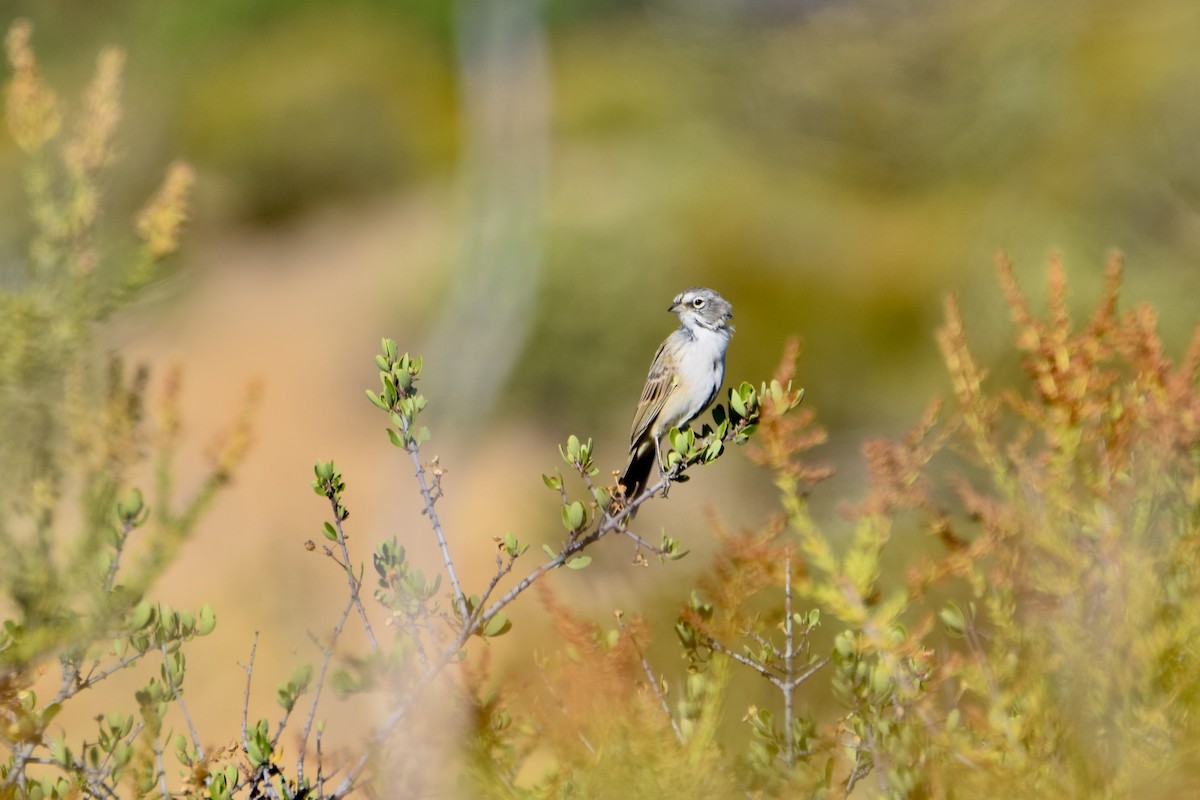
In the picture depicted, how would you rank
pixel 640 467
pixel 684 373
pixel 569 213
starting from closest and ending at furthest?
pixel 684 373 → pixel 640 467 → pixel 569 213

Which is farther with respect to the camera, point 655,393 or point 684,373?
point 655,393

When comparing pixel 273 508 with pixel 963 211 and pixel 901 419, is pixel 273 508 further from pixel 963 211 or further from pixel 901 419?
pixel 963 211

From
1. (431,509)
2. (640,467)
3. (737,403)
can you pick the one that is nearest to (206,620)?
(431,509)

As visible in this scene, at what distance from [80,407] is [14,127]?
42.7 inches

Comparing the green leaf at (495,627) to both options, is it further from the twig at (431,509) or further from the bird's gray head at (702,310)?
the bird's gray head at (702,310)

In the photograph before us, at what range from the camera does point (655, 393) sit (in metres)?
5.07

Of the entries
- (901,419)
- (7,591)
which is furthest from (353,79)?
(7,591)

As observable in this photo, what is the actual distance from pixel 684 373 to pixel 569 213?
12.7 m

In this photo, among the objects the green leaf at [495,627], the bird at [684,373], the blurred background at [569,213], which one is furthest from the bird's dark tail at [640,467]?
the green leaf at [495,627]

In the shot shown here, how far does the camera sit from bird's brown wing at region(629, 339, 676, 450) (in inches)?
197

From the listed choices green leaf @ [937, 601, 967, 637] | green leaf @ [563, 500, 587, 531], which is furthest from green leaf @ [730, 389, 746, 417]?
green leaf @ [937, 601, 967, 637]

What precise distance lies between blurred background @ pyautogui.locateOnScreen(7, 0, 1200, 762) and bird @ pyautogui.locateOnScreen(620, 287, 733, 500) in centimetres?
135

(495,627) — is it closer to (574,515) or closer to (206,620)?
(574,515)

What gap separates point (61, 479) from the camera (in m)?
4.12
